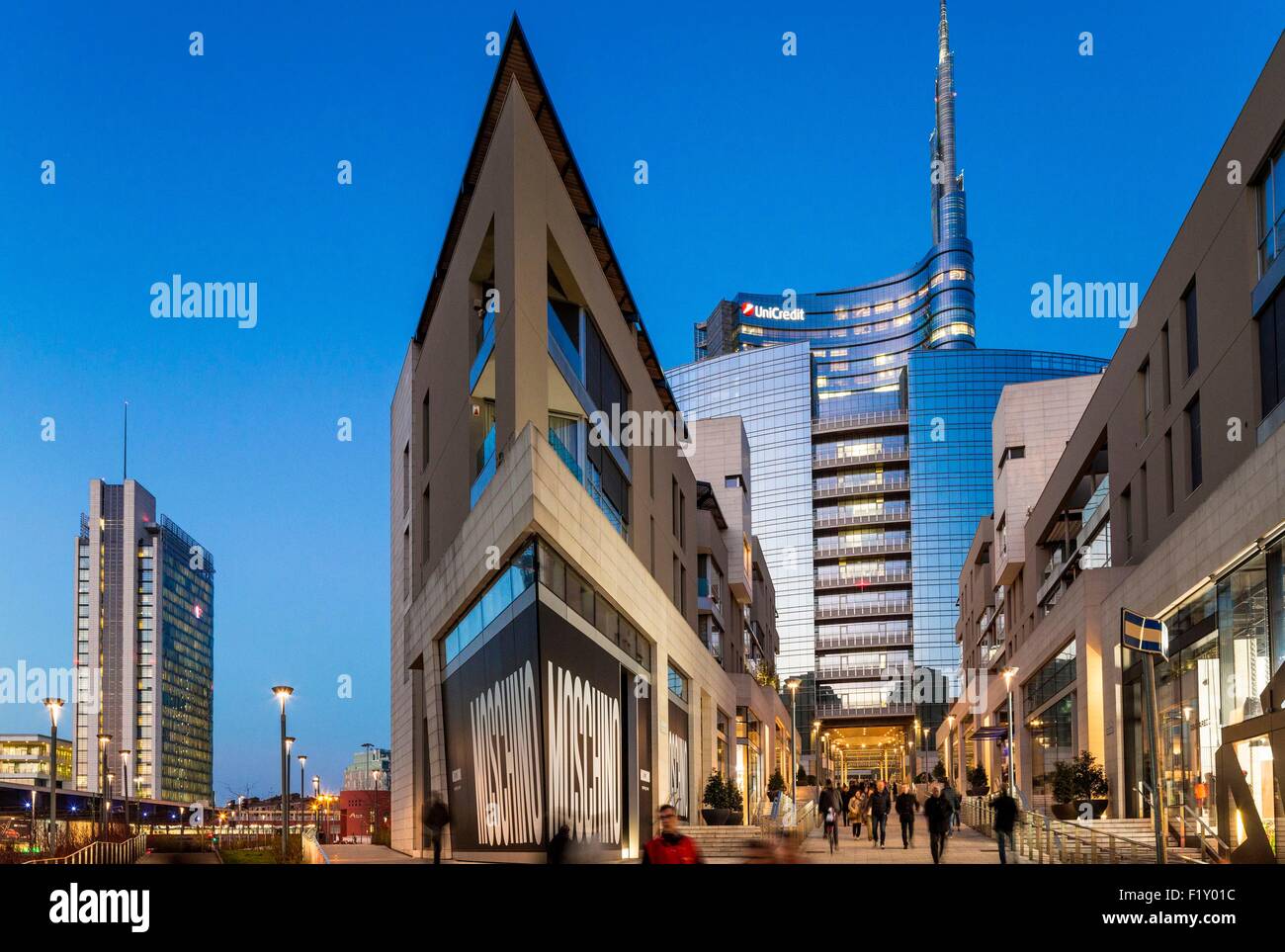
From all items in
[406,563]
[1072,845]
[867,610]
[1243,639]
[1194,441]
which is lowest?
[1072,845]

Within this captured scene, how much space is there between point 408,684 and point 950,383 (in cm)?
11745

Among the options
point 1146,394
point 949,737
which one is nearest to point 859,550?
point 949,737

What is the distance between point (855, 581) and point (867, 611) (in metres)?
3.63

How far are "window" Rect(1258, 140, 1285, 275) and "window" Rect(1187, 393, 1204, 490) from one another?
6.42 meters

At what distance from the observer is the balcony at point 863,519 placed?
5748 inches

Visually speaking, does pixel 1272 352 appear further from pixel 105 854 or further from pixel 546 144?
pixel 105 854

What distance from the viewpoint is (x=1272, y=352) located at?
1143 inches

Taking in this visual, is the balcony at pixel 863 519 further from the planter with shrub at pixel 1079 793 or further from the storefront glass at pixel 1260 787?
the storefront glass at pixel 1260 787

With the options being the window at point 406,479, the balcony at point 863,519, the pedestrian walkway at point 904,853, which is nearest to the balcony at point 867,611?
the balcony at point 863,519

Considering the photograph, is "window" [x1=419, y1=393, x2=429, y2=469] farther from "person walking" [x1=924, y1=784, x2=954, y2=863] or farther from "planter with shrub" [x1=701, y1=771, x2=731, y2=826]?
"person walking" [x1=924, y1=784, x2=954, y2=863]
